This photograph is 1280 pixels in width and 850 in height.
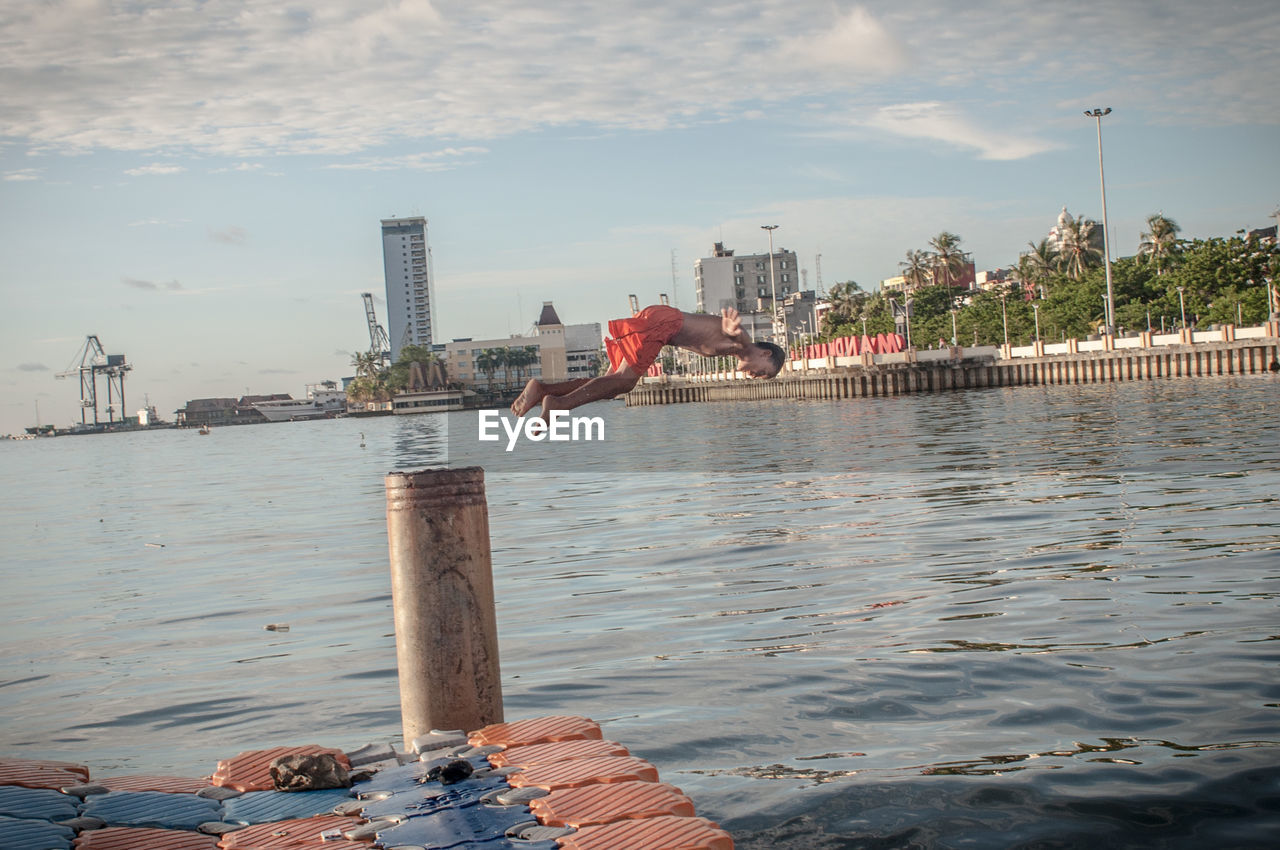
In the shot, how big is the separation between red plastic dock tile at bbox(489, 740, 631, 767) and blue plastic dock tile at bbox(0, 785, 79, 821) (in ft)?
8.13

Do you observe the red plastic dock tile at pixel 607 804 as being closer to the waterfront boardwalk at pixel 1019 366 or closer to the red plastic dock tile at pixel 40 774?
the red plastic dock tile at pixel 40 774

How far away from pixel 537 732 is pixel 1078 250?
163524 mm

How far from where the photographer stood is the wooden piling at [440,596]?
814 cm

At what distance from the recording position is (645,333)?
7965 mm

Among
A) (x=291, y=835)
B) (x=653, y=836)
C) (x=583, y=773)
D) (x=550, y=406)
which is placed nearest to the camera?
(x=653, y=836)

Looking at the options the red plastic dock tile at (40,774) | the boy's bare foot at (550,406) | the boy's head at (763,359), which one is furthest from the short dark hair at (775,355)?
the red plastic dock tile at (40,774)

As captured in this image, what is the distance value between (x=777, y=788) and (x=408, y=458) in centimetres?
7214

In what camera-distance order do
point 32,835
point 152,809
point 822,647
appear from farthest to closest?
point 822,647 → point 152,809 → point 32,835

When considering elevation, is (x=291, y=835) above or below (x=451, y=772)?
below

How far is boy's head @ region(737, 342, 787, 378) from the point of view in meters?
8.07

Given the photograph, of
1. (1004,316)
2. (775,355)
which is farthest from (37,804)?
(1004,316)

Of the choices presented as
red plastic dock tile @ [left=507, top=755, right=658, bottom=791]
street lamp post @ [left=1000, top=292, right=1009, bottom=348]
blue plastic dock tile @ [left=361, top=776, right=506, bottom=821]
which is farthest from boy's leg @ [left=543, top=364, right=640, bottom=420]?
street lamp post @ [left=1000, top=292, right=1009, bottom=348]

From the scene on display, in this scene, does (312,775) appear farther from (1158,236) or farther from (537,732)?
(1158,236)

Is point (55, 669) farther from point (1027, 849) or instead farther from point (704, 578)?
point (1027, 849)
